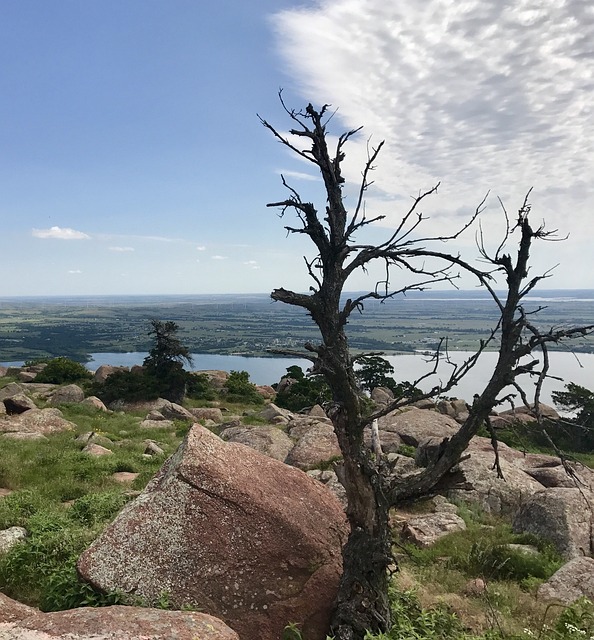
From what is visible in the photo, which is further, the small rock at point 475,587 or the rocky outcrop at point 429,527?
the rocky outcrop at point 429,527

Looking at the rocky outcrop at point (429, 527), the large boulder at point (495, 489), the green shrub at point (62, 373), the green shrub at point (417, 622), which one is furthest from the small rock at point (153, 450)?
the green shrub at point (62, 373)

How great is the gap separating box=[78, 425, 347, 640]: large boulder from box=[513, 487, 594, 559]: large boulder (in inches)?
288

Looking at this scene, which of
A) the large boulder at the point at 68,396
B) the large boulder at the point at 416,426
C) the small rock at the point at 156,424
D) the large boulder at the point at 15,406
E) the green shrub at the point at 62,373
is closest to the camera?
the large boulder at the point at 416,426

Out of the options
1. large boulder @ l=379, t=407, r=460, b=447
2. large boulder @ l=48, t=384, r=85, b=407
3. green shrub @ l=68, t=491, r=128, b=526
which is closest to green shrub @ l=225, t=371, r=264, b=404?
large boulder @ l=48, t=384, r=85, b=407

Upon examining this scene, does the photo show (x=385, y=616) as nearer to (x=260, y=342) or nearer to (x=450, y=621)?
(x=450, y=621)

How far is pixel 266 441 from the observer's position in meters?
20.9

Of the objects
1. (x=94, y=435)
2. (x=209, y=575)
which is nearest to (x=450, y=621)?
(x=209, y=575)

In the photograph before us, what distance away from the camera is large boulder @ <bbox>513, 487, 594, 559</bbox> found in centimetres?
1234

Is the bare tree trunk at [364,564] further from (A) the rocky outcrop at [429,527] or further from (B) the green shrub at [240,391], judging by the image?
(B) the green shrub at [240,391]

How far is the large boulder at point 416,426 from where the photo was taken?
2417 centimetres

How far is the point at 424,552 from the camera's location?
1149 cm

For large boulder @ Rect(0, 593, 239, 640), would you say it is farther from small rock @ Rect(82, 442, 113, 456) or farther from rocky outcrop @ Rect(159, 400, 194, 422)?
rocky outcrop @ Rect(159, 400, 194, 422)

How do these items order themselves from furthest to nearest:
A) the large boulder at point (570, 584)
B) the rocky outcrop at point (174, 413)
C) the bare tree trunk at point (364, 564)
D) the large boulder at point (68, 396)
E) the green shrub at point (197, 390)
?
the green shrub at point (197, 390), the large boulder at point (68, 396), the rocky outcrop at point (174, 413), the large boulder at point (570, 584), the bare tree trunk at point (364, 564)

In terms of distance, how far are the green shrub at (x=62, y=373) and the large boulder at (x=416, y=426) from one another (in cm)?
2833
